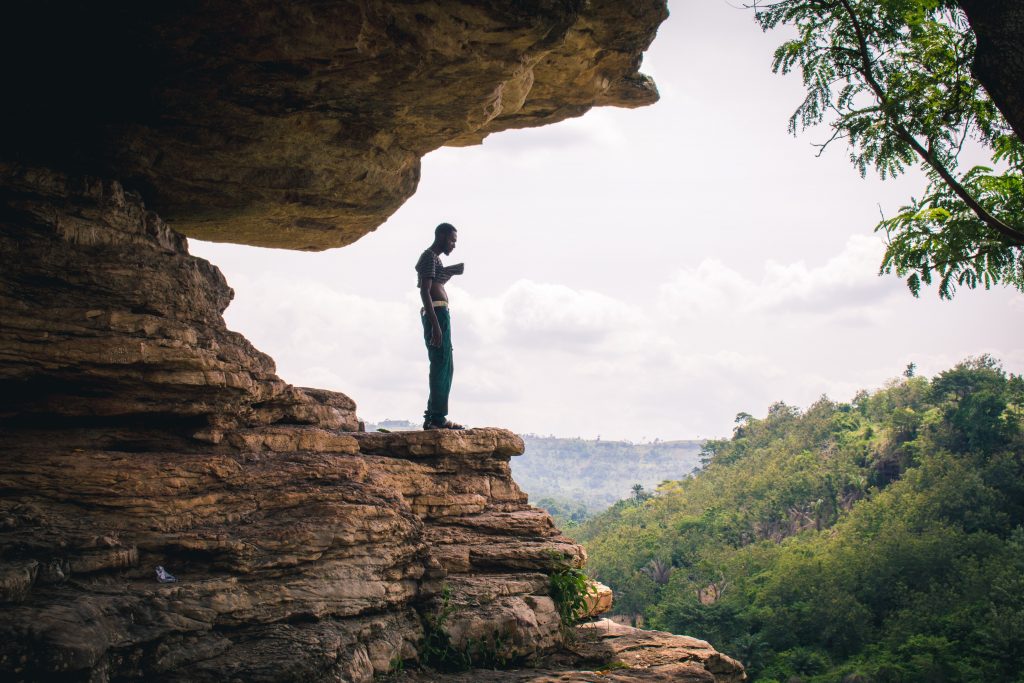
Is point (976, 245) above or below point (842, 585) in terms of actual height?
above

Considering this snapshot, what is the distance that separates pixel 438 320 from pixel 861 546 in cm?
4074

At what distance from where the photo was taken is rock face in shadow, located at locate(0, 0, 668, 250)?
6.53 metres

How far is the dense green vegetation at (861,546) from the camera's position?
110 feet

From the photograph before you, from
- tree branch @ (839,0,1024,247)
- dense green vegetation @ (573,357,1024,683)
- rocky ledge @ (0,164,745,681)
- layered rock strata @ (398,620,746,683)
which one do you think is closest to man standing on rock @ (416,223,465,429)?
rocky ledge @ (0,164,745,681)

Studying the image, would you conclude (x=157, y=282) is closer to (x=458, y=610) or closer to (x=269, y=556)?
(x=269, y=556)

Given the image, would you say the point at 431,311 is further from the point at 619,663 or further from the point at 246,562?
the point at 619,663

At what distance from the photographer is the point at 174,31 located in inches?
256

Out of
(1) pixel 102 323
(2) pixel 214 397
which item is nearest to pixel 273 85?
(1) pixel 102 323

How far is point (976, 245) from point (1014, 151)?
0.97 m

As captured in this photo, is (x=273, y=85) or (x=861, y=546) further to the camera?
(x=861, y=546)

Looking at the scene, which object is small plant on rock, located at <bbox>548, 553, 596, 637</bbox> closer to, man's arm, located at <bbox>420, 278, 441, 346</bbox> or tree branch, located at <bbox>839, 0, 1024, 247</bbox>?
man's arm, located at <bbox>420, 278, 441, 346</bbox>

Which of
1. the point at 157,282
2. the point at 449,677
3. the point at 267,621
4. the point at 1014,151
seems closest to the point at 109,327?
the point at 157,282

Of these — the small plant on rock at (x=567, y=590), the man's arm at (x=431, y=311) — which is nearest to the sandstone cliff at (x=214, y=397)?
the small plant on rock at (x=567, y=590)

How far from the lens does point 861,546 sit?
43188mm
